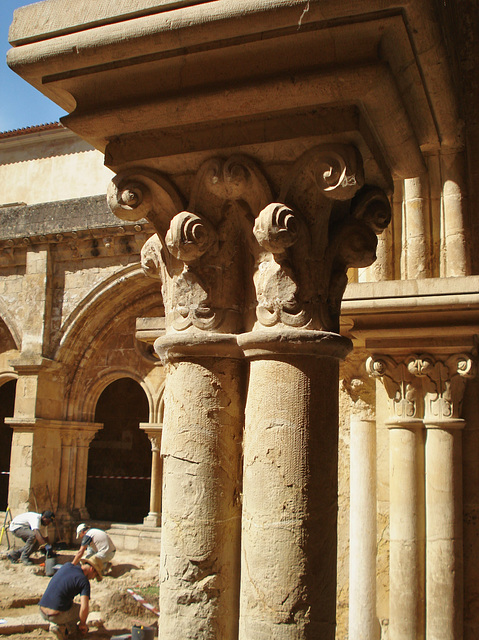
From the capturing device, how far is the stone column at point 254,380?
4.90ft

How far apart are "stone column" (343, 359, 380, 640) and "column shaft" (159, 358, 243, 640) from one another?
2200 mm

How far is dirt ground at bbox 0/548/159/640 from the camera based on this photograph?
6.67 meters

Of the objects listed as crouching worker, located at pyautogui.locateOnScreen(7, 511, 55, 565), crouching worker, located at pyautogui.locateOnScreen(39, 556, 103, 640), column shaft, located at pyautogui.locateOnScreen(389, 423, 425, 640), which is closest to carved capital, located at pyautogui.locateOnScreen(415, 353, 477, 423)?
column shaft, located at pyautogui.locateOnScreen(389, 423, 425, 640)

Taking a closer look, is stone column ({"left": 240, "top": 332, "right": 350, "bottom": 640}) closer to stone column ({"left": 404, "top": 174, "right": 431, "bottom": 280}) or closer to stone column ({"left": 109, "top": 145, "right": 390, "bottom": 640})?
stone column ({"left": 109, "top": 145, "right": 390, "bottom": 640})

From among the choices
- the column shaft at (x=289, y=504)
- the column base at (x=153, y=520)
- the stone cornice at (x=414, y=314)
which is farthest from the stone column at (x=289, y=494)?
the column base at (x=153, y=520)

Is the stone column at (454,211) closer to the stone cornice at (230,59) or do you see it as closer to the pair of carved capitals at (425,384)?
the pair of carved capitals at (425,384)

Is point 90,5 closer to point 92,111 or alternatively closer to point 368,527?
point 92,111

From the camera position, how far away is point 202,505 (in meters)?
1.60

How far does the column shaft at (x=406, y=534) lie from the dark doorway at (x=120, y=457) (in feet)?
37.7

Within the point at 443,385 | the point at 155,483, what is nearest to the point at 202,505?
the point at 443,385

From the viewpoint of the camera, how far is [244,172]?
1578 millimetres

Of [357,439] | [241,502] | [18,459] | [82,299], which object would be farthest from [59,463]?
[241,502]

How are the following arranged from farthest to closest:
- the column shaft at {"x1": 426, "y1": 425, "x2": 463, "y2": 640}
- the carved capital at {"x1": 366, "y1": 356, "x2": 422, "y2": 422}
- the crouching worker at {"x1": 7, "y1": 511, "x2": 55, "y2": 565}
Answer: the crouching worker at {"x1": 7, "y1": 511, "x2": 55, "y2": 565} → the carved capital at {"x1": 366, "y1": 356, "x2": 422, "y2": 422} → the column shaft at {"x1": 426, "y1": 425, "x2": 463, "y2": 640}

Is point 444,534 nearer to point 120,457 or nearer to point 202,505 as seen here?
point 202,505
